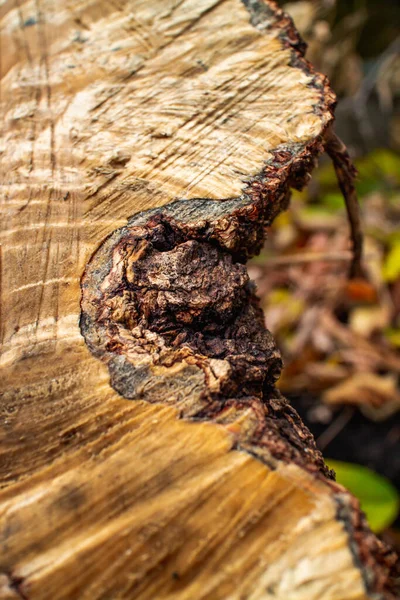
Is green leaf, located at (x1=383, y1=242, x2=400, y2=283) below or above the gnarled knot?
below

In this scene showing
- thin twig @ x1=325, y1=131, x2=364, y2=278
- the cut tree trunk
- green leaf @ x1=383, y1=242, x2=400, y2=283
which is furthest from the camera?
green leaf @ x1=383, y1=242, x2=400, y2=283

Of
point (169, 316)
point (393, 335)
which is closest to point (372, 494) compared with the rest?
point (393, 335)

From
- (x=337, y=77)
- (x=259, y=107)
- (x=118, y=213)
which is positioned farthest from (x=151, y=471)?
(x=337, y=77)

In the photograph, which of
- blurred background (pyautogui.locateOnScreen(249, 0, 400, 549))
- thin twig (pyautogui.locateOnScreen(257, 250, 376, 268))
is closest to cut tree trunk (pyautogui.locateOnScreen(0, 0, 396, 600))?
blurred background (pyautogui.locateOnScreen(249, 0, 400, 549))

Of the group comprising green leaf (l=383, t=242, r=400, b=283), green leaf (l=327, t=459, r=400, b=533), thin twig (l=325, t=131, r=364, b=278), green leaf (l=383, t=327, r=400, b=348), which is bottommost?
green leaf (l=383, t=327, r=400, b=348)

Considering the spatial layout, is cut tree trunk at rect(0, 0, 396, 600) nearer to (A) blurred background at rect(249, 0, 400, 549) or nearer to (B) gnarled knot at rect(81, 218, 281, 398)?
(B) gnarled knot at rect(81, 218, 281, 398)

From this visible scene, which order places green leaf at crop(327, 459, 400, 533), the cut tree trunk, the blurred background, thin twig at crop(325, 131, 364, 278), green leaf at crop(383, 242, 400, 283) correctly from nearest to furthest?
the cut tree trunk
thin twig at crop(325, 131, 364, 278)
green leaf at crop(327, 459, 400, 533)
the blurred background
green leaf at crop(383, 242, 400, 283)

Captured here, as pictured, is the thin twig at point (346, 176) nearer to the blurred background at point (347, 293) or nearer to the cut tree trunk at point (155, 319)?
the cut tree trunk at point (155, 319)

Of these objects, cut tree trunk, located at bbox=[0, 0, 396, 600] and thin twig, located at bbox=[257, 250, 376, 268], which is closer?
cut tree trunk, located at bbox=[0, 0, 396, 600]

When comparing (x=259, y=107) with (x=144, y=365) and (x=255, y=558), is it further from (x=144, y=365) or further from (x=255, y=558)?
(x=255, y=558)
